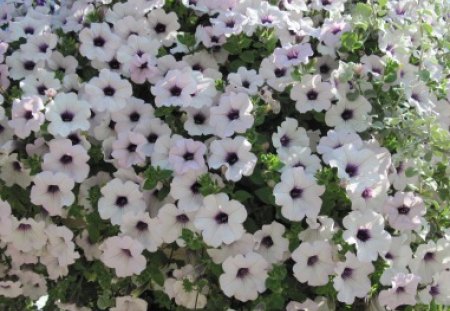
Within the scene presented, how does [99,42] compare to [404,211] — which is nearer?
[404,211]

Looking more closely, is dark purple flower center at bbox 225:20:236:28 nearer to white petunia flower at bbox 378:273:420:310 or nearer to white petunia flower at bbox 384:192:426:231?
white petunia flower at bbox 384:192:426:231

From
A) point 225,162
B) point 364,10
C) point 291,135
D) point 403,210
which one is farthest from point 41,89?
point 403,210

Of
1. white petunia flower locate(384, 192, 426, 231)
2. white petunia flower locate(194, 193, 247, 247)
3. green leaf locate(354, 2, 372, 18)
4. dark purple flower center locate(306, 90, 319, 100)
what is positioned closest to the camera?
white petunia flower locate(194, 193, 247, 247)

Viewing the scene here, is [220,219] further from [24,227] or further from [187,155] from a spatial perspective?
[24,227]

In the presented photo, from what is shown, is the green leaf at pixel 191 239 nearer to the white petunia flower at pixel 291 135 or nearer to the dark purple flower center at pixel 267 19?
the white petunia flower at pixel 291 135

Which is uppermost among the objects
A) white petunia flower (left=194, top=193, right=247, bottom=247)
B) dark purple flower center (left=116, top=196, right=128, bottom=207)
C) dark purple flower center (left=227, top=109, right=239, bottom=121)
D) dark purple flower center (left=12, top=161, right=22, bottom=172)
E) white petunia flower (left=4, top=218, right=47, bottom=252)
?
dark purple flower center (left=227, top=109, right=239, bottom=121)

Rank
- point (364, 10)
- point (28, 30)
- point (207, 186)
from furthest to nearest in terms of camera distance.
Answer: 1. point (28, 30)
2. point (364, 10)
3. point (207, 186)

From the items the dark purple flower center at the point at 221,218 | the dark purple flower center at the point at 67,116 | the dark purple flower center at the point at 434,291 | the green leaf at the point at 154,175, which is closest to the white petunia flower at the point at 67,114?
the dark purple flower center at the point at 67,116

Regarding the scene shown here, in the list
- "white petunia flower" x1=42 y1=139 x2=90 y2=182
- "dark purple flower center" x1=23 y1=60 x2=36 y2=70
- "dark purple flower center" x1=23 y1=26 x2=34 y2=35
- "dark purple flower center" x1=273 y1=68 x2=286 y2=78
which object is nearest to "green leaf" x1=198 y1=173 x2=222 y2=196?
"white petunia flower" x1=42 y1=139 x2=90 y2=182

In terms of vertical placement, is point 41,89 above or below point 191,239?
above
